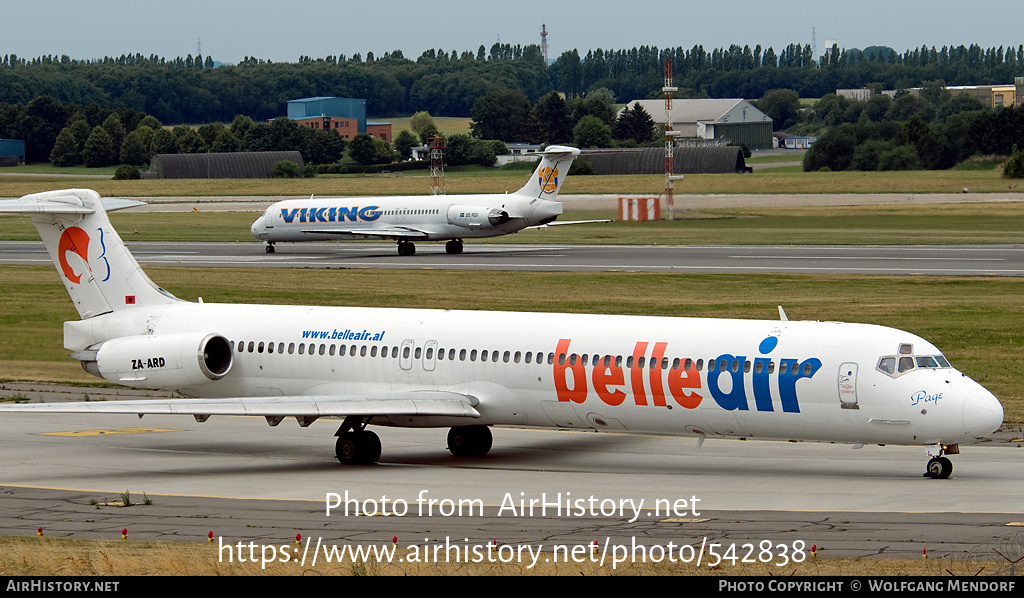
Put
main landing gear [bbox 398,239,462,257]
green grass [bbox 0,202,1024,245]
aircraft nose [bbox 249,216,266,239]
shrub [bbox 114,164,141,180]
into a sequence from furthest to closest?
shrub [bbox 114,164,141,180] → aircraft nose [bbox 249,216,266,239] → green grass [bbox 0,202,1024,245] → main landing gear [bbox 398,239,462,257]

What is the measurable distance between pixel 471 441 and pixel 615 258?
4956cm

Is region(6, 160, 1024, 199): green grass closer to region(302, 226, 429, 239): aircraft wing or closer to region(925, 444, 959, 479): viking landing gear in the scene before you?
region(302, 226, 429, 239): aircraft wing

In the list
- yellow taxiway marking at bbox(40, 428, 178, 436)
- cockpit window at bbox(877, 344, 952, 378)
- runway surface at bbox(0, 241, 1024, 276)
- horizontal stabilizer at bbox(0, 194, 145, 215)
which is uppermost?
horizontal stabilizer at bbox(0, 194, 145, 215)

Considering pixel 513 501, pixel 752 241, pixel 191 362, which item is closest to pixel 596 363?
pixel 513 501

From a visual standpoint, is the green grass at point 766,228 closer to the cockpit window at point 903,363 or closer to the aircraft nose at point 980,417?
the cockpit window at point 903,363

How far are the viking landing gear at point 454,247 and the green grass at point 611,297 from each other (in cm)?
1403

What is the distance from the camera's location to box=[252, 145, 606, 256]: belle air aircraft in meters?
85.9

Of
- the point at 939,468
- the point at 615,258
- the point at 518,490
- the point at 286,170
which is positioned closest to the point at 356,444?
the point at 518,490

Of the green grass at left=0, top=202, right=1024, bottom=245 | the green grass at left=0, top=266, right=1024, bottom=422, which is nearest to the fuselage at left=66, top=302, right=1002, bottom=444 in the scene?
the green grass at left=0, top=266, right=1024, bottom=422

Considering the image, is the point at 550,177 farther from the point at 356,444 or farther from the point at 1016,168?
the point at 1016,168

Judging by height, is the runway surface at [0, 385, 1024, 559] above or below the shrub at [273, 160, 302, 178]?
above

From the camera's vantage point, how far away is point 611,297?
2340 inches

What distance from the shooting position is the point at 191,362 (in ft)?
104

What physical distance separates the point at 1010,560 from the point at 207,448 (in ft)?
67.2
